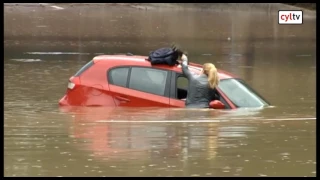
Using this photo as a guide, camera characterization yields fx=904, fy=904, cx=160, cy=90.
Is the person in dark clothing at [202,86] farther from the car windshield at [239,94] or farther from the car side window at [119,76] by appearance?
the car side window at [119,76]

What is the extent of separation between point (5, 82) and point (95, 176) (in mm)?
11403

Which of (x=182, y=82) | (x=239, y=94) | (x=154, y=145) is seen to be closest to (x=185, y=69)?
(x=182, y=82)

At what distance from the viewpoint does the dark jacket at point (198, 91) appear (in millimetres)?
14680

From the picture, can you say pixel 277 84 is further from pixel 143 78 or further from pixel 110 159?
pixel 110 159

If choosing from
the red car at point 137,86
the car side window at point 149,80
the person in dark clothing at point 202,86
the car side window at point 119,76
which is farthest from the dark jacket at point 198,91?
the car side window at point 119,76

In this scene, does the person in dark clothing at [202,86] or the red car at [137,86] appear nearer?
the person in dark clothing at [202,86]

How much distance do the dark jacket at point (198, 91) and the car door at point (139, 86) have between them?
36 cm

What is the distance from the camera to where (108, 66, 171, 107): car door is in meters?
14.9

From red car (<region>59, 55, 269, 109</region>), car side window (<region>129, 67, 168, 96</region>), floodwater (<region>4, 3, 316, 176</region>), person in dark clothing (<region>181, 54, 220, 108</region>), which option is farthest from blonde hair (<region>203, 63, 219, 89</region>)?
car side window (<region>129, 67, 168, 96</region>)

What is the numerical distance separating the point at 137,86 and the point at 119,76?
1.20 ft

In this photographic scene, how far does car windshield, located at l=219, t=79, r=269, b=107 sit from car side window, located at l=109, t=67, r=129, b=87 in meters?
1.60

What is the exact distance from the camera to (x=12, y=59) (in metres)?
27.0

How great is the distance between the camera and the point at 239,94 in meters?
15.2

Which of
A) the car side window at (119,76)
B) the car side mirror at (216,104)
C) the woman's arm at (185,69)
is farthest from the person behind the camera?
Answer: the car side window at (119,76)
